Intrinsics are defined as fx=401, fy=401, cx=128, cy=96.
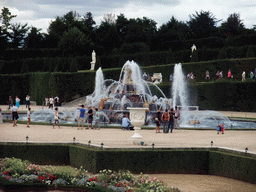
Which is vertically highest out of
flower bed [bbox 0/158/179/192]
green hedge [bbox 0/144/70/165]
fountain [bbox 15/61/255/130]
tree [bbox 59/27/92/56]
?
tree [bbox 59/27/92/56]

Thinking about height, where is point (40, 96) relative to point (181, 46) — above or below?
below

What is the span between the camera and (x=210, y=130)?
842 inches

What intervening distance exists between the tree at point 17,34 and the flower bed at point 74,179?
63152 millimetres

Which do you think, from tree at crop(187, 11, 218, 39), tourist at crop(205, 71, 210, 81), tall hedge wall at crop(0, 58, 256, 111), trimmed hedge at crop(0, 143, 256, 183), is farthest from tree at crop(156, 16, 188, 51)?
trimmed hedge at crop(0, 143, 256, 183)

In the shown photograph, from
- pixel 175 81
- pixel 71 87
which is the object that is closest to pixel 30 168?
pixel 175 81

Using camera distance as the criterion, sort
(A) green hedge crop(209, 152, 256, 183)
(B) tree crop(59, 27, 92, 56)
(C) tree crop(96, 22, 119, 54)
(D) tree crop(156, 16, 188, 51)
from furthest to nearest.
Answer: (C) tree crop(96, 22, 119, 54), (B) tree crop(59, 27, 92, 56), (D) tree crop(156, 16, 188, 51), (A) green hedge crop(209, 152, 256, 183)

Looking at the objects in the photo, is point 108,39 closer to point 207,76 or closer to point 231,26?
point 231,26

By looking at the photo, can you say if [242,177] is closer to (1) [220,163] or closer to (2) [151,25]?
(1) [220,163]

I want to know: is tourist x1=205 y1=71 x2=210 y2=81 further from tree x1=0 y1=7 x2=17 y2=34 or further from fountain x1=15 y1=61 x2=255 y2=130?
tree x1=0 y1=7 x2=17 y2=34

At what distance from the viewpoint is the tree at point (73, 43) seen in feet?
219

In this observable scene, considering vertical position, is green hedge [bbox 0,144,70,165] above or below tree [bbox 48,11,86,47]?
below

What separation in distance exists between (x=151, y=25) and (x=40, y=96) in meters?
35.3

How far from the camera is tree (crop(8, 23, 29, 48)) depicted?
70938mm

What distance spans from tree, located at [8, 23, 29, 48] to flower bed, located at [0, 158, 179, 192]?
207 feet
